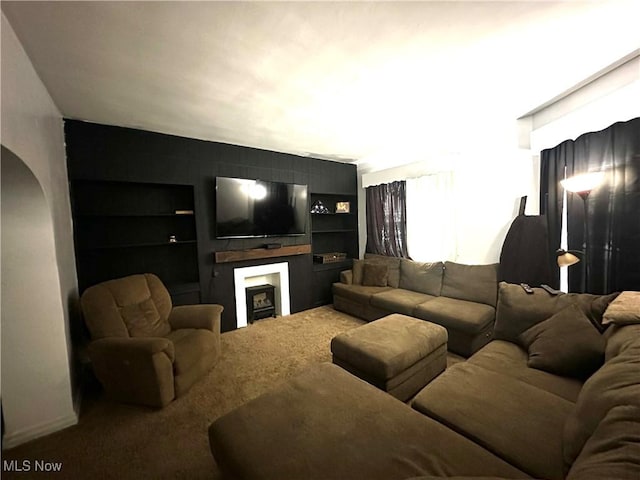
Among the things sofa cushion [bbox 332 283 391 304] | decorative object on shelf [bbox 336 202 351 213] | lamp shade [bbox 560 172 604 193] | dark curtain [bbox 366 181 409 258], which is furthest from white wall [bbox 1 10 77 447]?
dark curtain [bbox 366 181 409 258]

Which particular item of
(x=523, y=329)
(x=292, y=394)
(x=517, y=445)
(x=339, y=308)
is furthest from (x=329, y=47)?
(x=339, y=308)

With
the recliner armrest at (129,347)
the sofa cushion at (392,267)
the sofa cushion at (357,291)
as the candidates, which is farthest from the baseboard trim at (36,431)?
the sofa cushion at (392,267)

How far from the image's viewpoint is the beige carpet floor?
4.94 feet

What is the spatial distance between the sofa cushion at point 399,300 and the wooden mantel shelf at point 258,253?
137 centimetres

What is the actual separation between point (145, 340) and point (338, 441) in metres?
1.67

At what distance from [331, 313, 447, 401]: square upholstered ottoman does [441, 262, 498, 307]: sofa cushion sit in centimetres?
108

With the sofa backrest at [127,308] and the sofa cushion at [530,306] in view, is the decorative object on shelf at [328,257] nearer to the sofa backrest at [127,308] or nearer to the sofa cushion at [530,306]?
the sofa backrest at [127,308]

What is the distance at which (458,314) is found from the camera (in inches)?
107

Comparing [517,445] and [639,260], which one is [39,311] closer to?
[517,445]

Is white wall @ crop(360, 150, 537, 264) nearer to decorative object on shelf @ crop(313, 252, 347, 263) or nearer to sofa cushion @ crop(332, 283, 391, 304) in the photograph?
sofa cushion @ crop(332, 283, 391, 304)

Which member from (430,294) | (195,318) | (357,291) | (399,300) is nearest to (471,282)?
(430,294)

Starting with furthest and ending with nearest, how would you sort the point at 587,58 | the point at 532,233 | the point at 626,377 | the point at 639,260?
1. the point at 532,233
2. the point at 639,260
3. the point at 587,58
4. the point at 626,377

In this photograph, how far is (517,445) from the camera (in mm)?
1070

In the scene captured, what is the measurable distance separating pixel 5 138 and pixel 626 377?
294 cm
